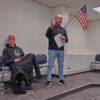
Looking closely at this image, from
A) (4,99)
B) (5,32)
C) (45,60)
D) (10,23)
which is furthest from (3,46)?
(4,99)

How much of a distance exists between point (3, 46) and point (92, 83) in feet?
7.52

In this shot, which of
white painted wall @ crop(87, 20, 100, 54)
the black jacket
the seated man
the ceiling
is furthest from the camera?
white painted wall @ crop(87, 20, 100, 54)

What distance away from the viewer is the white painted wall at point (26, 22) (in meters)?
4.13

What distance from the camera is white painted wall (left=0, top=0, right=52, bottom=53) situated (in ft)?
13.5

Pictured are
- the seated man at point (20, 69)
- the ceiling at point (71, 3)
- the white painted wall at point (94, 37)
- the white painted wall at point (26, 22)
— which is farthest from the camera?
the white painted wall at point (94, 37)

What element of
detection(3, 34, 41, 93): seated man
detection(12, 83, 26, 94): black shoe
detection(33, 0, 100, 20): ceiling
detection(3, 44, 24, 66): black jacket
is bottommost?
detection(12, 83, 26, 94): black shoe

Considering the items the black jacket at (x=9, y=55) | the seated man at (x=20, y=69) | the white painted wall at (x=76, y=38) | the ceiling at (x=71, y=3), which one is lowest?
the seated man at (x=20, y=69)

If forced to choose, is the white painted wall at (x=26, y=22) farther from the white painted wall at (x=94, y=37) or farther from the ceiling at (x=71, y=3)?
the white painted wall at (x=94, y=37)

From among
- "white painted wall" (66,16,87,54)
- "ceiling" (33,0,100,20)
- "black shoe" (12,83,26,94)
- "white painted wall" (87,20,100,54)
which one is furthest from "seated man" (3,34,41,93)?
"white painted wall" (87,20,100,54)

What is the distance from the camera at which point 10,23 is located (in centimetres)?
424

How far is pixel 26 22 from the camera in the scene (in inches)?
183

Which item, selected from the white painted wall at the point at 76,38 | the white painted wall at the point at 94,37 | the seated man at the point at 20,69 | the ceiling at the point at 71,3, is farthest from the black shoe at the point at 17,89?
the white painted wall at the point at 94,37

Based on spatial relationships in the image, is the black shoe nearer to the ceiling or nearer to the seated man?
the seated man

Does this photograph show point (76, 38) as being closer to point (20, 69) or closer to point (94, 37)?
point (94, 37)
